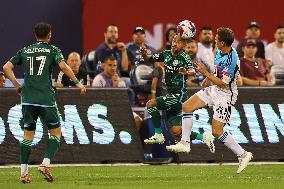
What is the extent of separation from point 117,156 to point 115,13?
19.3 feet

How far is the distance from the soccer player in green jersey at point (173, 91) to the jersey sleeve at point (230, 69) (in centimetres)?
103

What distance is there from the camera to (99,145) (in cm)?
2139

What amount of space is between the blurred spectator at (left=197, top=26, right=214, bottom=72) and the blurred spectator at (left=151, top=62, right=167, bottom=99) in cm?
210

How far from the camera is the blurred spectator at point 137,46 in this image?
24297 mm

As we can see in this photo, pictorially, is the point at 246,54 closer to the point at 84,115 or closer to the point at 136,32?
the point at 136,32

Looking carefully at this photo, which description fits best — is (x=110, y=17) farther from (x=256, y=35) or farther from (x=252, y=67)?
(x=252, y=67)

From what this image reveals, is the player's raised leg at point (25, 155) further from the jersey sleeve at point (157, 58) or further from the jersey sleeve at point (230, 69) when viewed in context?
the jersey sleeve at point (157, 58)

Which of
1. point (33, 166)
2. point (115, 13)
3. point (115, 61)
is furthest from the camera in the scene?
point (115, 13)

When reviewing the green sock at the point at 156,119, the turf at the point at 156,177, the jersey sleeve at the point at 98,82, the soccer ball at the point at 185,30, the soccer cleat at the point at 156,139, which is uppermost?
the soccer ball at the point at 185,30

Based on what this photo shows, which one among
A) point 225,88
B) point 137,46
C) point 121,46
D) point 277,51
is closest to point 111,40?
point 121,46

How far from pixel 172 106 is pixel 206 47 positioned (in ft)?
16.2

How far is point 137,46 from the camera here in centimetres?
2473

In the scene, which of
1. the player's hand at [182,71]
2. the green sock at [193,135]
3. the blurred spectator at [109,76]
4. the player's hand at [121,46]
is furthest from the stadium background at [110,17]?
the player's hand at [182,71]

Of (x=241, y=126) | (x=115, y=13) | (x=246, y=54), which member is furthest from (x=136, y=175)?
(x=115, y=13)
